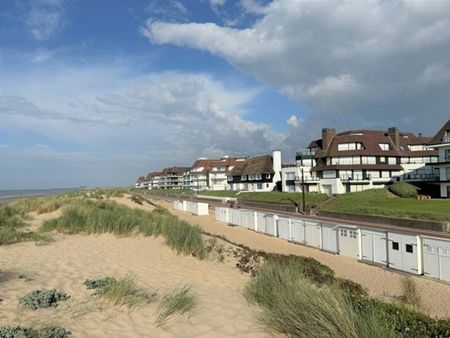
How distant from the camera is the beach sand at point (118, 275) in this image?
5922 millimetres

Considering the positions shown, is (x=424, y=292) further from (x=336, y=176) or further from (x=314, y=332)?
(x=336, y=176)

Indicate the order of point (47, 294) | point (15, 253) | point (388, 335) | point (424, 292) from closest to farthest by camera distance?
point (388, 335) < point (47, 294) < point (15, 253) < point (424, 292)

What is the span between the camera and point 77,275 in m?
9.16

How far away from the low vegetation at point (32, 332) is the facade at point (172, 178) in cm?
14841

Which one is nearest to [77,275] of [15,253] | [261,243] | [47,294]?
[47,294]

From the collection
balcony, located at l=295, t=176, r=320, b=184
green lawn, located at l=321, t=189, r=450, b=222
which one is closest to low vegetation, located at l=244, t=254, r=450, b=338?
green lawn, located at l=321, t=189, r=450, b=222

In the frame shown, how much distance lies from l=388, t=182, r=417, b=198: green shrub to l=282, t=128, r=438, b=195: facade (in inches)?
365

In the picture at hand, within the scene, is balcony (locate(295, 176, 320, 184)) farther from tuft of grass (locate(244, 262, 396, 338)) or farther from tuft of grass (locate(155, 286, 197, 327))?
tuft of grass (locate(155, 286, 197, 327))

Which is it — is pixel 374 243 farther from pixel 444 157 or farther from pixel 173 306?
pixel 444 157

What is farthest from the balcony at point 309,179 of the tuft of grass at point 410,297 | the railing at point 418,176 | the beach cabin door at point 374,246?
the tuft of grass at point 410,297

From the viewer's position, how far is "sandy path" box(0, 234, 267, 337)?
5.92 metres

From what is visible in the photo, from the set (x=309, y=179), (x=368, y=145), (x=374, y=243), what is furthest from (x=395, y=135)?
(x=374, y=243)

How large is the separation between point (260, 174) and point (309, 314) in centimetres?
7617

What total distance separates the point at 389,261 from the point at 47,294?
48.7ft
